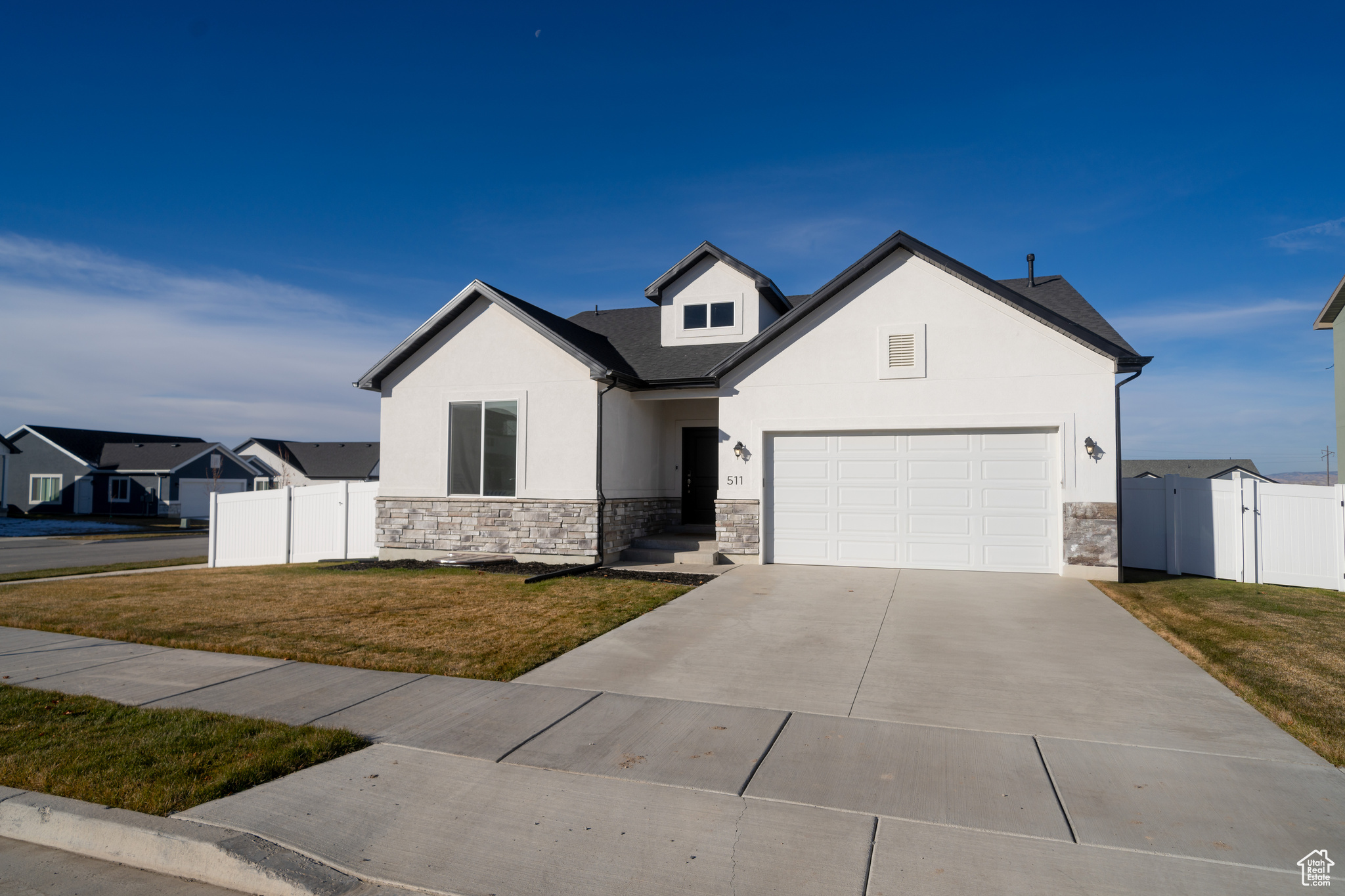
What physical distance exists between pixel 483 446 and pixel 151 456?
40.5 m

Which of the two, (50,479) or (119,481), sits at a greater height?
(50,479)

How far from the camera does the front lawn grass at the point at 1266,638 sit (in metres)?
5.34

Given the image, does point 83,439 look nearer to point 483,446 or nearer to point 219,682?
point 483,446

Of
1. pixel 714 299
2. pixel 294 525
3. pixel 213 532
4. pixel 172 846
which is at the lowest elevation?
pixel 172 846

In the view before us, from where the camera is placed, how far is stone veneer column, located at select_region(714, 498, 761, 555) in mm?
13148

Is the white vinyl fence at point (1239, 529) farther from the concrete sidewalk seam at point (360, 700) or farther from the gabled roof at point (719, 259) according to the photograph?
the concrete sidewalk seam at point (360, 700)

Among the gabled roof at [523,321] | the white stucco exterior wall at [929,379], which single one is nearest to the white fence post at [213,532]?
the gabled roof at [523,321]

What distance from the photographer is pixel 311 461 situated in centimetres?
5466

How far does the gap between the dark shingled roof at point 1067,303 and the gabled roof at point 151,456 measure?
4559 cm

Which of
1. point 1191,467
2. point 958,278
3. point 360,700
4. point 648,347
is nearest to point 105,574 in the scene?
point 648,347

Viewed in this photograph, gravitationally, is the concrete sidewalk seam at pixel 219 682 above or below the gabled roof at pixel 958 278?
below

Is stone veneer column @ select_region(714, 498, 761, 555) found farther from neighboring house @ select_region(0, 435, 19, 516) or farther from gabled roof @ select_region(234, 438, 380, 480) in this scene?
neighboring house @ select_region(0, 435, 19, 516)

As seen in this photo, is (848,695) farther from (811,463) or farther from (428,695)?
(811,463)

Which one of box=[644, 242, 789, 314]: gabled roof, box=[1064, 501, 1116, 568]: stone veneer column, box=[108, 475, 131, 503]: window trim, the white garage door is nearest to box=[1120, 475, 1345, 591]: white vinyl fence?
box=[1064, 501, 1116, 568]: stone veneer column
